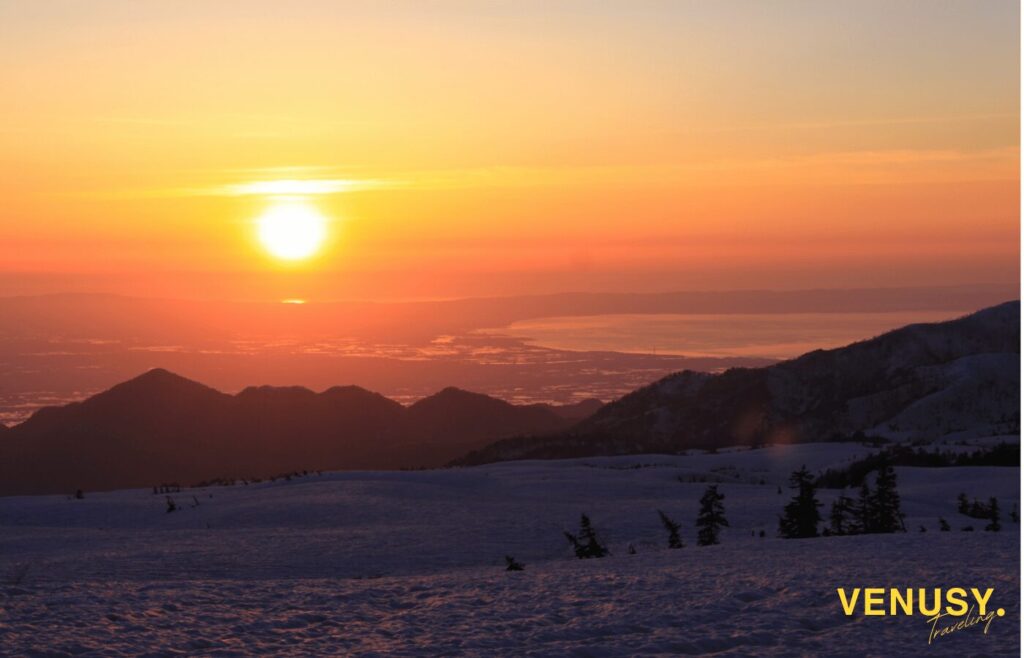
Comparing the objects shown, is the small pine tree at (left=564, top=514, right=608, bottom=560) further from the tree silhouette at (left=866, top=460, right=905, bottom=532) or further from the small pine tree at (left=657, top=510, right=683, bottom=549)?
the tree silhouette at (left=866, top=460, right=905, bottom=532)

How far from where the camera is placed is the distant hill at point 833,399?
4422 centimetres

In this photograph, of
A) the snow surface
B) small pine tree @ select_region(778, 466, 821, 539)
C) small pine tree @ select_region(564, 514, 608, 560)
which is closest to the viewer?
the snow surface

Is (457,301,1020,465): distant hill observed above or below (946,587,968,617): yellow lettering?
above

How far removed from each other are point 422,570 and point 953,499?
37.0 feet

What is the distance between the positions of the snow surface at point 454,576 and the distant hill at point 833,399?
74.6 ft

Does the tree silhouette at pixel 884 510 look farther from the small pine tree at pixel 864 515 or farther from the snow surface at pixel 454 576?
the snow surface at pixel 454 576

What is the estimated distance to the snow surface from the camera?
8531 millimetres

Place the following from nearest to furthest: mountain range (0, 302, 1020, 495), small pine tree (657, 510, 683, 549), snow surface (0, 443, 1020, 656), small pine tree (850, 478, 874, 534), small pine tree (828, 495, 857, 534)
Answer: snow surface (0, 443, 1020, 656), small pine tree (657, 510, 683, 549), small pine tree (828, 495, 857, 534), small pine tree (850, 478, 874, 534), mountain range (0, 302, 1020, 495)

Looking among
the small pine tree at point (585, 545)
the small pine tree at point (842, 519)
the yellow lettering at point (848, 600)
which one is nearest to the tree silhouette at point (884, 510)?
the small pine tree at point (842, 519)

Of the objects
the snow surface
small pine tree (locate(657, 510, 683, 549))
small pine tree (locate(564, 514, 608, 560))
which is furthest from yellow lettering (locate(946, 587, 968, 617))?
small pine tree (locate(564, 514, 608, 560))

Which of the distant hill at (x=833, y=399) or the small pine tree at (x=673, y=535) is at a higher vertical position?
the distant hill at (x=833, y=399)

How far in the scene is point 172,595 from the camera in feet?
33.0

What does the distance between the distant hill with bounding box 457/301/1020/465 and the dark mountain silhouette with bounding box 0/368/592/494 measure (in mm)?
6434

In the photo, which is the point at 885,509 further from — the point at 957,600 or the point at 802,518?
the point at 957,600
